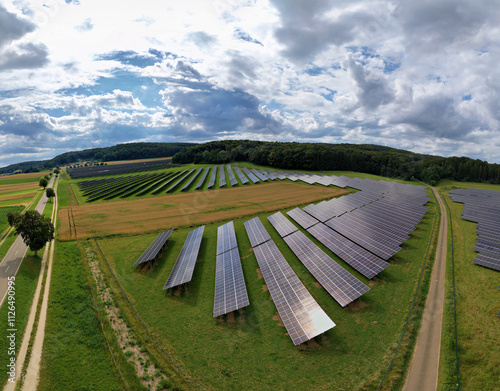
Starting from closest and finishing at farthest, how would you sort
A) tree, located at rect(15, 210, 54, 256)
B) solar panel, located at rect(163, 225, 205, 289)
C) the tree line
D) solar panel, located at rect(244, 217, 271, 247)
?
solar panel, located at rect(163, 225, 205, 289) → tree, located at rect(15, 210, 54, 256) → solar panel, located at rect(244, 217, 271, 247) → the tree line

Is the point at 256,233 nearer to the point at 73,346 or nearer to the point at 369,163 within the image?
the point at 73,346

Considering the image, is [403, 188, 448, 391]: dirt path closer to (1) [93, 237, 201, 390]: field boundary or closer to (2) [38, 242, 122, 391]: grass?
(1) [93, 237, 201, 390]: field boundary

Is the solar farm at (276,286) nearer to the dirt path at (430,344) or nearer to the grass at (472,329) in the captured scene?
the dirt path at (430,344)

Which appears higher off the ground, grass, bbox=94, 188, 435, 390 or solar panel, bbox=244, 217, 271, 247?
solar panel, bbox=244, 217, 271, 247

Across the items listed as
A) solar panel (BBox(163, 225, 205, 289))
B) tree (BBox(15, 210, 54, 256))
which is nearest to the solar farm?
solar panel (BBox(163, 225, 205, 289))

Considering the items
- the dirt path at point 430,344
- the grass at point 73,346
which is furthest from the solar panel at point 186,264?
the dirt path at point 430,344
